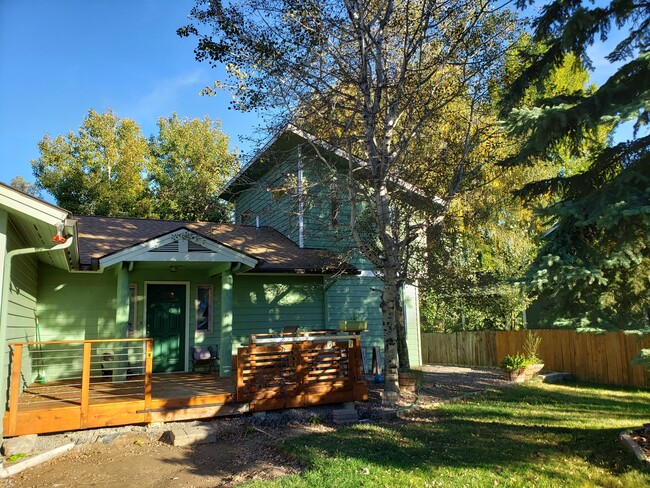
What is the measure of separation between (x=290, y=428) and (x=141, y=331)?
4802mm

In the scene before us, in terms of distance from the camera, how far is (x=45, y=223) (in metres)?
6.09

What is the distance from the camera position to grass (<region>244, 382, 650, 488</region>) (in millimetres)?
5023

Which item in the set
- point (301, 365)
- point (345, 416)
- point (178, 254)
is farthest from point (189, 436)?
point (178, 254)

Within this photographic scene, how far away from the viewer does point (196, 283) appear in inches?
439

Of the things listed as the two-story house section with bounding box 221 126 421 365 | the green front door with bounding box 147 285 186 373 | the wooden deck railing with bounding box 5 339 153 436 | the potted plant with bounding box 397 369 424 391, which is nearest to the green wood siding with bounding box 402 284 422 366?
the two-story house section with bounding box 221 126 421 365

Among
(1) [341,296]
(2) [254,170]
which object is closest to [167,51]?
(2) [254,170]

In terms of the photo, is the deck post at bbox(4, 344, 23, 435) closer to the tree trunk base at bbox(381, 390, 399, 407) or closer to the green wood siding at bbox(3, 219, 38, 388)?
the green wood siding at bbox(3, 219, 38, 388)

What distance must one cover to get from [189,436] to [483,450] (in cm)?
412

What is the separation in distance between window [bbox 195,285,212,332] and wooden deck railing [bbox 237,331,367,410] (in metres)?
2.89

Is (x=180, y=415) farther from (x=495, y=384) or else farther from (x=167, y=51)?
(x=167, y=51)

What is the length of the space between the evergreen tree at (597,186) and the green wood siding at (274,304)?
6.38 m

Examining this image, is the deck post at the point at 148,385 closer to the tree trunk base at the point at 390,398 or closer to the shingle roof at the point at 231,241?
the shingle roof at the point at 231,241

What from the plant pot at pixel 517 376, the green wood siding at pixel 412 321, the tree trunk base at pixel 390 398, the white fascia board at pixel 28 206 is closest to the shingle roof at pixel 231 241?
the green wood siding at pixel 412 321

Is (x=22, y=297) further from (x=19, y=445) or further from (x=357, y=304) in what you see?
(x=357, y=304)
